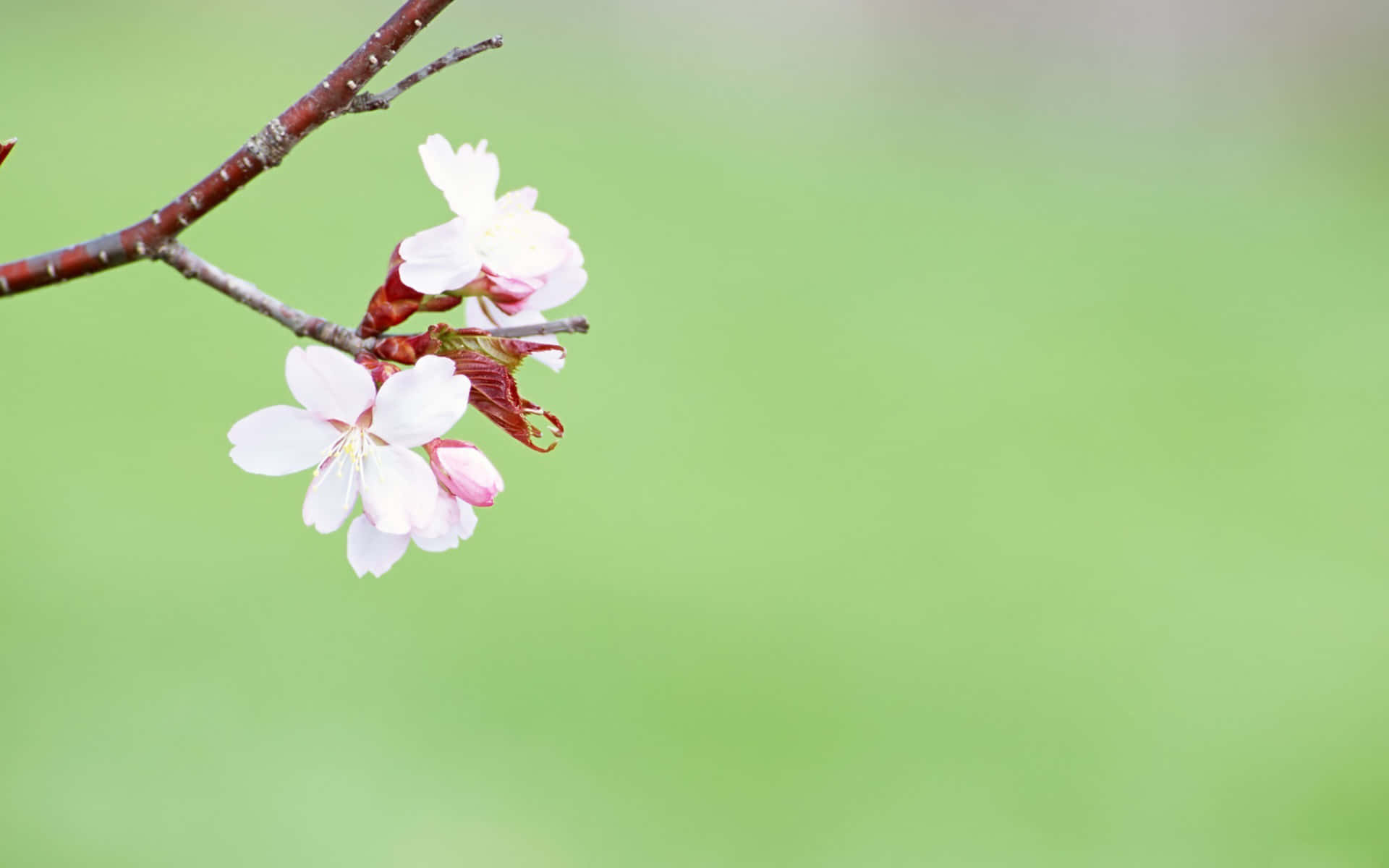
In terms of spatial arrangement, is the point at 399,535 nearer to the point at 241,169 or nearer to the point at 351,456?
the point at 351,456

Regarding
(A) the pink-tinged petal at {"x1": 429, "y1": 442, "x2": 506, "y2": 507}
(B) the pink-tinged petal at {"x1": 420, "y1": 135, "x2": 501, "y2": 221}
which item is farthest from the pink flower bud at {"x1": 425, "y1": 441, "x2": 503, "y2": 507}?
(B) the pink-tinged petal at {"x1": 420, "y1": 135, "x2": 501, "y2": 221}

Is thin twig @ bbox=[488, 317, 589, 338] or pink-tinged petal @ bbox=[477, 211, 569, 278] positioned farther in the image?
pink-tinged petal @ bbox=[477, 211, 569, 278]

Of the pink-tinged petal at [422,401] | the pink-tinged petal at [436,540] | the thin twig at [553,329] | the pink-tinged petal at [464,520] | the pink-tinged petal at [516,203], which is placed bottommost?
the pink-tinged petal at [436,540]

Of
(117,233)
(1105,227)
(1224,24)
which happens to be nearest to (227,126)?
(1105,227)

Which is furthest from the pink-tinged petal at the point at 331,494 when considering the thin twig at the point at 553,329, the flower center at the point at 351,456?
the thin twig at the point at 553,329

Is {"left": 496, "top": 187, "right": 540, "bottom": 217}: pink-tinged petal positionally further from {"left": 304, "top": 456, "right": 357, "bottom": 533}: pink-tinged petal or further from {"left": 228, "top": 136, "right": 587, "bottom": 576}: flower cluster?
{"left": 304, "top": 456, "right": 357, "bottom": 533}: pink-tinged petal

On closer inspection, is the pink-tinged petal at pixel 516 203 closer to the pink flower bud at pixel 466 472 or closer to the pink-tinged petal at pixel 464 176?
the pink-tinged petal at pixel 464 176
